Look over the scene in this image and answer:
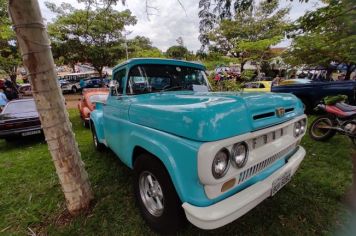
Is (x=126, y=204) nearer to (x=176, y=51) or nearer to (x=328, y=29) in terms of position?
(x=328, y=29)

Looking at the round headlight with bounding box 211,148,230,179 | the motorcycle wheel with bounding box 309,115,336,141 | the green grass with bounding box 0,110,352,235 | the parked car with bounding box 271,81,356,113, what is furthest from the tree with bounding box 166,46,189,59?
the round headlight with bounding box 211,148,230,179

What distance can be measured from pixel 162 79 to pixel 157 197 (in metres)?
1.76

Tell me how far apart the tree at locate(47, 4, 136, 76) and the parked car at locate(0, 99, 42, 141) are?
11.8m

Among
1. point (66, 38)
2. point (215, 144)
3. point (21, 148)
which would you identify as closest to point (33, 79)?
point (215, 144)

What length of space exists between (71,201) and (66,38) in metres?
19.5

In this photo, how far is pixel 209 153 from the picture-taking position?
5.09 feet

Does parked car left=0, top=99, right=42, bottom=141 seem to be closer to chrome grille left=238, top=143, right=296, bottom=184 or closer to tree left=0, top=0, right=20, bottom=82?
tree left=0, top=0, right=20, bottom=82

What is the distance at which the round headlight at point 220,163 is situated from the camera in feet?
5.41

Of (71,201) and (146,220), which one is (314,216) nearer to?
(146,220)

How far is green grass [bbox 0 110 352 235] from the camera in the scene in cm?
256

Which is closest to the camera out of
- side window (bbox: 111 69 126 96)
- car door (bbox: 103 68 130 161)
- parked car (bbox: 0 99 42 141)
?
car door (bbox: 103 68 130 161)

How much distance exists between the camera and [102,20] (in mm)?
17297

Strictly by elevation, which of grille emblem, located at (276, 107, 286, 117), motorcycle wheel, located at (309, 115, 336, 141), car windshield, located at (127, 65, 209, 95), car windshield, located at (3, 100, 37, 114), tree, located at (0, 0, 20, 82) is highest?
tree, located at (0, 0, 20, 82)

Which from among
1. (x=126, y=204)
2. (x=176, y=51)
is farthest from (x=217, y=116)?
(x=176, y=51)
